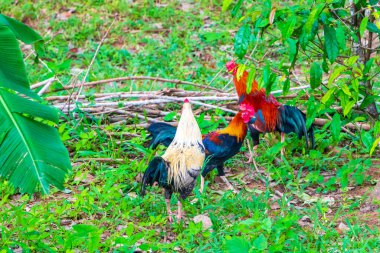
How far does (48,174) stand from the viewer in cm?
359

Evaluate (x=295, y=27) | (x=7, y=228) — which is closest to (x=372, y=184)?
(x=295, y=27)

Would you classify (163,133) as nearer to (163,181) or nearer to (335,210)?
(163,181)

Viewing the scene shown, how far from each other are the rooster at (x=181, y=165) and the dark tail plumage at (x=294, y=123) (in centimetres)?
118

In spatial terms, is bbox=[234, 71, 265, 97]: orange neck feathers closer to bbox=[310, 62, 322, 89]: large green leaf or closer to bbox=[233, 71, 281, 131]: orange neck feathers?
bbox=[233, 71, 281, 131]: orange neck feathers

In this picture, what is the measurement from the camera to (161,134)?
217 inches

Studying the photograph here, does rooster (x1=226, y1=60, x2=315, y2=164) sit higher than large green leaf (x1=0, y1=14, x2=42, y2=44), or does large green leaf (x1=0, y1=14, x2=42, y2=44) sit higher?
large green leaf (x1=0, y1=14, x2=42, y2=44)

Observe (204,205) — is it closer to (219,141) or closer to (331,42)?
(219,141)

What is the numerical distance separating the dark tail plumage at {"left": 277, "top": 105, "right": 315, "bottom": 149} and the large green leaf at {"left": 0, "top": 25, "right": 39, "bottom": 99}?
2.55 meters

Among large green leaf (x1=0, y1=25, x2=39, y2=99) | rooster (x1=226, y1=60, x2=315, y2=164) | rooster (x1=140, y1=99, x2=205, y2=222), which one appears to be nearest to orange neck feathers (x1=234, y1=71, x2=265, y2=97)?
rooster (x1=226, y1=60, x2=315, y2=164)

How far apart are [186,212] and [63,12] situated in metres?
5.63

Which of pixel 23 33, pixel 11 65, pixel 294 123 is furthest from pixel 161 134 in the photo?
pixel 11 65

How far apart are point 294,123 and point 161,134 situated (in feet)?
3.77

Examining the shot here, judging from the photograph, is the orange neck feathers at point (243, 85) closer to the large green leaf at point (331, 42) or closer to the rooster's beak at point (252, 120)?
the rooster's beak at point (252, 120)

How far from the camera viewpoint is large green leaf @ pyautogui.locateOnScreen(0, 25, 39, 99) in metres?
3.87
